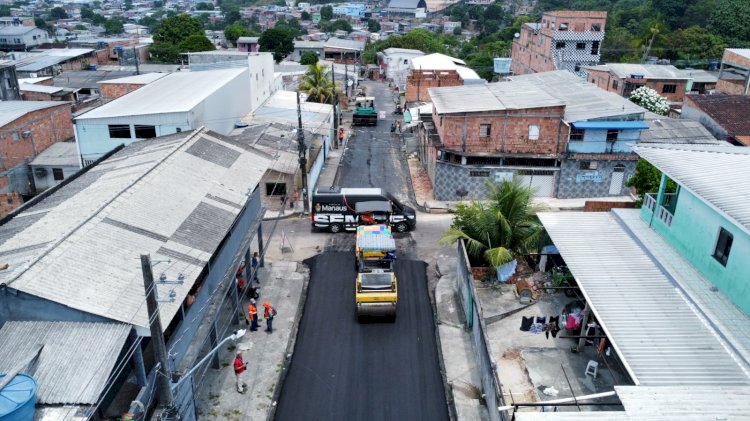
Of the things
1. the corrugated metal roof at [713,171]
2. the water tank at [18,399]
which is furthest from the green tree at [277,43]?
the water tank at [18,399]

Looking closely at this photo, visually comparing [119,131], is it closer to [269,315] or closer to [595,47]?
[269,315]

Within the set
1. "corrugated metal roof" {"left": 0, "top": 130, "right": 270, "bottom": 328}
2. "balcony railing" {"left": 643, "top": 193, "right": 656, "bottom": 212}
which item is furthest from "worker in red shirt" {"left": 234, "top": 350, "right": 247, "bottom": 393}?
"balcony railing" {"left": 643, "top": 193, "right": 656, "bottom": 212}

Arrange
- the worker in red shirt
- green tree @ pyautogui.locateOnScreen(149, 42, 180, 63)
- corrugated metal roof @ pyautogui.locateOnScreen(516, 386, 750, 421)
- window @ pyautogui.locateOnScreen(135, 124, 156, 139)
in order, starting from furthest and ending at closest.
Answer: green tree @ pyautogui.locateOnScreen(149, 42, 180, 63) → window @ pyautogui.locateOnScreen(135, 124, 156, 139) → the worker in red shirt → corrugated metal roof @ pyautogui.locateOnScreen(516, 386, 750, 421)

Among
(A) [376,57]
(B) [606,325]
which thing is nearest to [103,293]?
(B) [606,325]

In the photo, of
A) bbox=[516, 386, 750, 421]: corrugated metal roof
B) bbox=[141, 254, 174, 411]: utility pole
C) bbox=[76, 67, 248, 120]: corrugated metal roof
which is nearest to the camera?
bbox=[141, 254, 174, 411]: utility pole

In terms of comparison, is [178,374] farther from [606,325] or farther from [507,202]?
[507,202]

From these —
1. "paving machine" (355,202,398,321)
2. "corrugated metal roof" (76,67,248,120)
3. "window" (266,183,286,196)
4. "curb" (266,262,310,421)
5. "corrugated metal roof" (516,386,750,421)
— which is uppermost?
"corrugated metal roof" (76,67,248,120)

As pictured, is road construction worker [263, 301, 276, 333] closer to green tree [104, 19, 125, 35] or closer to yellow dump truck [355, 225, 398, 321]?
yellow dump truck [355, 225, 398, 321]

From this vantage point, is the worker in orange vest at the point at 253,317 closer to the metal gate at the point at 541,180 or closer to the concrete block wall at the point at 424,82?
the metal gate at the point at 541,180
